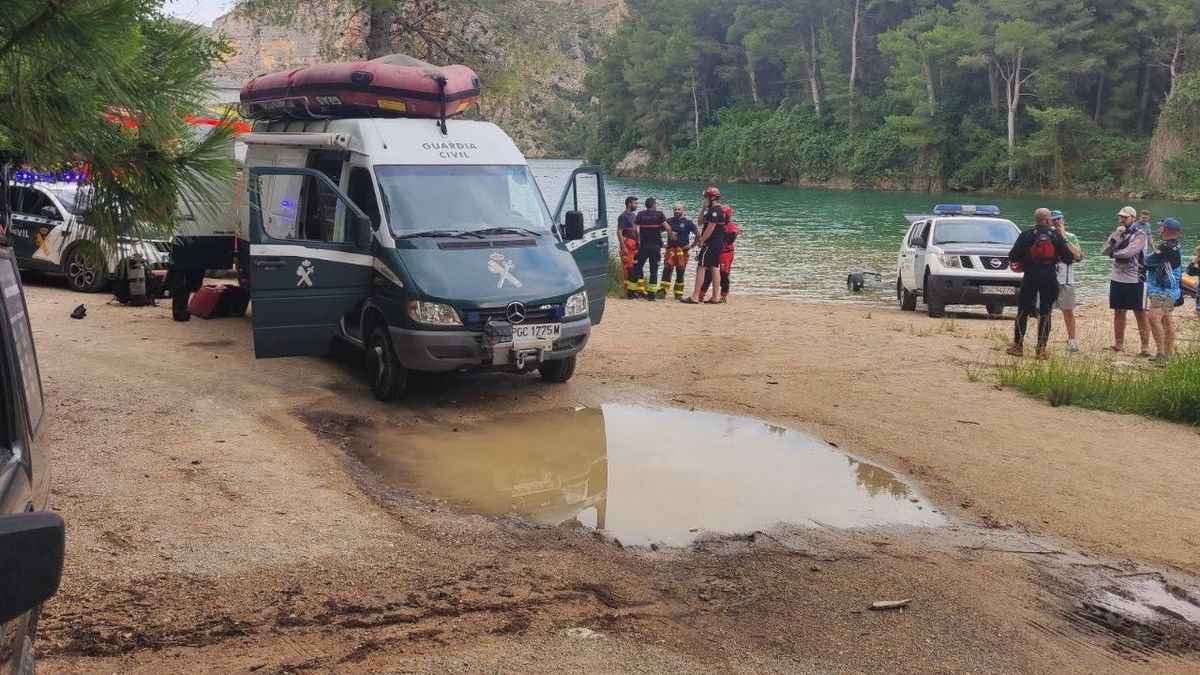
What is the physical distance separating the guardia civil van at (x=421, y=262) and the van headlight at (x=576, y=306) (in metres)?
0.01

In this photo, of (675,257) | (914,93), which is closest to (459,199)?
(675,257)

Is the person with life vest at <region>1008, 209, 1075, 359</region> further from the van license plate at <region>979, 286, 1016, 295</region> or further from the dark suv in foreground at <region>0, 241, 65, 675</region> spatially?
the dark suv in foreground at <region>0, 241, 65, 675</region>

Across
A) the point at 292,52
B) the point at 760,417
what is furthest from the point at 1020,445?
the point at 292,52

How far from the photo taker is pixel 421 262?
32.3 feet

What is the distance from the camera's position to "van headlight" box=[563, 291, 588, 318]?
10172 millimetres

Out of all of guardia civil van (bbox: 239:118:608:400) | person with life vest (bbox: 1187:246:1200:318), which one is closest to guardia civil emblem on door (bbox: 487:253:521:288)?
guardia civil van (bbox: 239:118:608:400)

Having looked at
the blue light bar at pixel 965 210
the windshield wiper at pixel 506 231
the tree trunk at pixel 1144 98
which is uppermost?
the tree trunk at pixel 1144 98

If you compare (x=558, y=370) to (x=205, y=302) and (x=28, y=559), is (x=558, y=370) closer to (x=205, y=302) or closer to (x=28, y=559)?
(x=205, y=302)

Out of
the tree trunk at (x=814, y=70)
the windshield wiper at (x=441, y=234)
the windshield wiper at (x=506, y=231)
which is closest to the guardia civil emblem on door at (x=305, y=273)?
the windshield wiper at (x=441, y=234)

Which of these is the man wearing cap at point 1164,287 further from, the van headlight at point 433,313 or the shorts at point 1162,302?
the van headlight at point 433,313

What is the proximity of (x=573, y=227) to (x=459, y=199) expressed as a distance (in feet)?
4.32

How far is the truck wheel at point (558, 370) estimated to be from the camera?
10.9 metres

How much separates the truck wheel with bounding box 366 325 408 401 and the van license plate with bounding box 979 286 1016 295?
→ 442 inches

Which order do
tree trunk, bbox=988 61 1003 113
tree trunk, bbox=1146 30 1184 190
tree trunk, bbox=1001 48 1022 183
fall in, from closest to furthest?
tree trunk, bbox=1146 30 1184 190 → tree trunk, bbox=1001 48 1022 183 → tree trunk, bbox=988 61 1003 113
